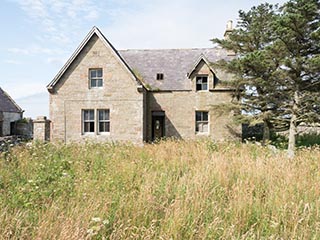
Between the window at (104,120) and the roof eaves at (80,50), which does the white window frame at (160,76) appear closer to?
the roof eaves at (80,50)

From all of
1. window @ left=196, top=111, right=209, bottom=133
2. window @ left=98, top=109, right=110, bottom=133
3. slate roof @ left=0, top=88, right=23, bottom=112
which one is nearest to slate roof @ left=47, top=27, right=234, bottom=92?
A: window @ left=196, top=111, right=209, bottom=133

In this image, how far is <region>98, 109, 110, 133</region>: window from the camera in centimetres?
2098

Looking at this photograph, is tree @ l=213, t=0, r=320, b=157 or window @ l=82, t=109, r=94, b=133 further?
window @ l=82, t=109, r=94, b=133

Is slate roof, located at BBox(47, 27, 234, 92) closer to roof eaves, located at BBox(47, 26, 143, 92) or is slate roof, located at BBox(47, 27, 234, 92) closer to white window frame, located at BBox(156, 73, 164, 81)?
roof eaves, located at BBox(47, 26, 143, 92)

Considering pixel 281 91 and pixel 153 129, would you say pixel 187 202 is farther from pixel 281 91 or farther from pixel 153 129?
pixel 153 129

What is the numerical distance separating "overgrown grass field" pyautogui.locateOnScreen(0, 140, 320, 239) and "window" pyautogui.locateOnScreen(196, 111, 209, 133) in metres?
15.1

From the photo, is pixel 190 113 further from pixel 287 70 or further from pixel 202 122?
pixel 287 70

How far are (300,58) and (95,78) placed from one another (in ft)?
46.7

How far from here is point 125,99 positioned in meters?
20.6

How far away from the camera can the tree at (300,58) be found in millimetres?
14672

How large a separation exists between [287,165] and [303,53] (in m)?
11.6

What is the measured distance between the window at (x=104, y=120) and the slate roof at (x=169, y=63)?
4.76 meters

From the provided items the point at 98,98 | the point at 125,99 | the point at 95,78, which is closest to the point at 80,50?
the point at 95,78

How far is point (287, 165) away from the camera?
719 centimetres
